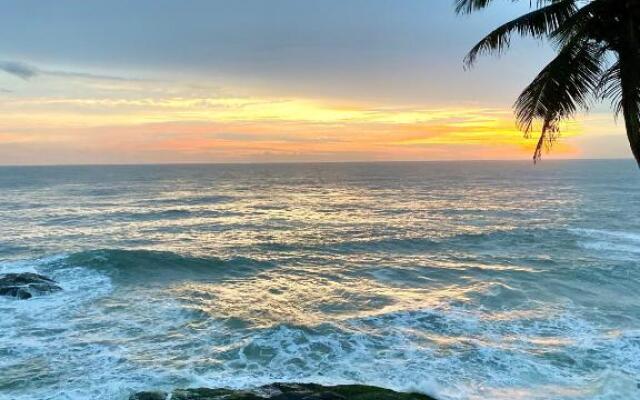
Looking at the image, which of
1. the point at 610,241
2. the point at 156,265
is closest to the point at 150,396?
the point at 156,265

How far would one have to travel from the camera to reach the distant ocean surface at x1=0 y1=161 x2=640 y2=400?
14.0m

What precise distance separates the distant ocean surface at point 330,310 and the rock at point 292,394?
1.85 m

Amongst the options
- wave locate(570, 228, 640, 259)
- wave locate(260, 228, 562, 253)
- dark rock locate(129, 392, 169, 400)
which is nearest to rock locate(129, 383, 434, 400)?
dark rock locate(129, 392, 169, 400)

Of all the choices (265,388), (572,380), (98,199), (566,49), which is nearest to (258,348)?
(265,388)

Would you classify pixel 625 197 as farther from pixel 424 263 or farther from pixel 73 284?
pixel 73 284

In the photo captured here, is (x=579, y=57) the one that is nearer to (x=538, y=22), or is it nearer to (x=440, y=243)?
(x=538, y=22)

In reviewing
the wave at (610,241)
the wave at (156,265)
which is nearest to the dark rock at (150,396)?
the wave at (156,265)

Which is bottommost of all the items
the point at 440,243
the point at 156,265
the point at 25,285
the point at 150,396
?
the point at 156,265

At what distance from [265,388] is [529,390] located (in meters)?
6.64

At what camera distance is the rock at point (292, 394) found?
11.1m

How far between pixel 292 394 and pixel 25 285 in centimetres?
1708

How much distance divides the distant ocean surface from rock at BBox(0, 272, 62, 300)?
2.43 feet

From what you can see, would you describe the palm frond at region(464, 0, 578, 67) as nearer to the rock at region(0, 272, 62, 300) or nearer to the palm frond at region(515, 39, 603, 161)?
the palm frond at region(515, 39, 603, 161)

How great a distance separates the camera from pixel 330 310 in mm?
20453
